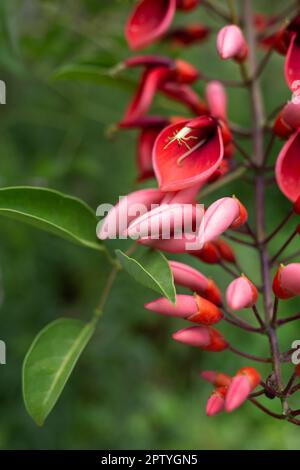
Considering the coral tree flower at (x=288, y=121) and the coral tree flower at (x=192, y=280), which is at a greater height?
the coral tree flower at (x=288, y=121)

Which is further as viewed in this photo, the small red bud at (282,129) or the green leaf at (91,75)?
the green leaf at (91,75)

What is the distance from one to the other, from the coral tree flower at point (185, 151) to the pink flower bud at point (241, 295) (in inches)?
5.1

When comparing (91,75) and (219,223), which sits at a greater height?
(91,75)

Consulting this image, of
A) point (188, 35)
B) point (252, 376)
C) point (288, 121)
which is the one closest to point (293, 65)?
point (288, 121)

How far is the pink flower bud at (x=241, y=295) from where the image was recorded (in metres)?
0.73

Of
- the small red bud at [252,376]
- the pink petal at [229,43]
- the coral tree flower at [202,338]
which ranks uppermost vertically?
the pink petal at [229,43]

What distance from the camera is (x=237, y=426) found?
1863 mm

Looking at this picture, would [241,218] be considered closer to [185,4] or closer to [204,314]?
[204,314]

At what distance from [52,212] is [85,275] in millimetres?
968

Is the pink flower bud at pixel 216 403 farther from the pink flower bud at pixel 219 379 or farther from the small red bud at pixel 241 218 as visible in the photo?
the small red bud at pixel 241 218

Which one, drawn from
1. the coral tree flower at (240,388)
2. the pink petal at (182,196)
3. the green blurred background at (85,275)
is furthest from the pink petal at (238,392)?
the green blurred background at (85,275)

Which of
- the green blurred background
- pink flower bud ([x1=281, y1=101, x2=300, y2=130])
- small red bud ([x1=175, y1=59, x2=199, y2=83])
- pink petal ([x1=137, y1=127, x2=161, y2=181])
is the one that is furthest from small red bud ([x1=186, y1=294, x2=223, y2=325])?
the green blurred background

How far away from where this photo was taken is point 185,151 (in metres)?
0.85
